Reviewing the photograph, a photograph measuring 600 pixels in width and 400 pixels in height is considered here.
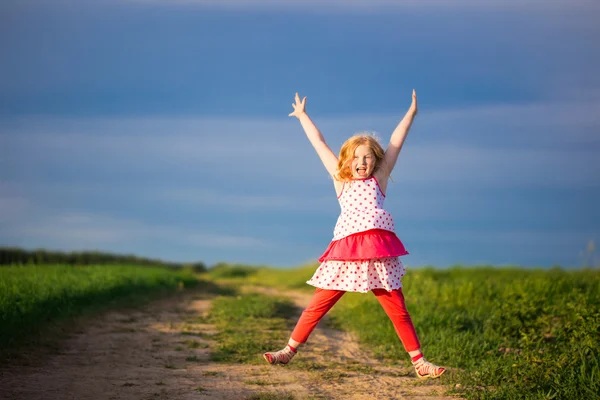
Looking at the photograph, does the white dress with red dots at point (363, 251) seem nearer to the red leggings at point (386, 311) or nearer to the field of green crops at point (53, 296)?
the red leggings at point (386, 311)

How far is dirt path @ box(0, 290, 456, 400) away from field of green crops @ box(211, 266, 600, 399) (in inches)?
20.1

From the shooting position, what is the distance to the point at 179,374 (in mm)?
6273

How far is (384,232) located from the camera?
562 cm

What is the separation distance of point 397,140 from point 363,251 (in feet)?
4.16

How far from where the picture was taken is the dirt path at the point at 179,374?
5.52 m

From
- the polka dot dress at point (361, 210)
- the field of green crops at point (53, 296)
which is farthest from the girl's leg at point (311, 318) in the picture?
the field of green crops at point (53, 296)

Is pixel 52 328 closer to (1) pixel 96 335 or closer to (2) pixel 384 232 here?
(1) pixel 96 335

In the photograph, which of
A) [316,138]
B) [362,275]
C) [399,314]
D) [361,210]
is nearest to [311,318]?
[362,275]

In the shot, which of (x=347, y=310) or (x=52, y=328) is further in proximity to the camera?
(x=347, y=310)

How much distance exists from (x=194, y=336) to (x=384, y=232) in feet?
13.5

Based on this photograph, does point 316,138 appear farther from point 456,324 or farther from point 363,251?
point 456,324

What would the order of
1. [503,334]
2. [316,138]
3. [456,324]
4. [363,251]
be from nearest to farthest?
[363,251] → [316,138] → [503,334] → [456,324]

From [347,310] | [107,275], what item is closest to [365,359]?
[347,310]

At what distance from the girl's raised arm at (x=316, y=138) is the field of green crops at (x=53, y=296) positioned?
14.0ft
